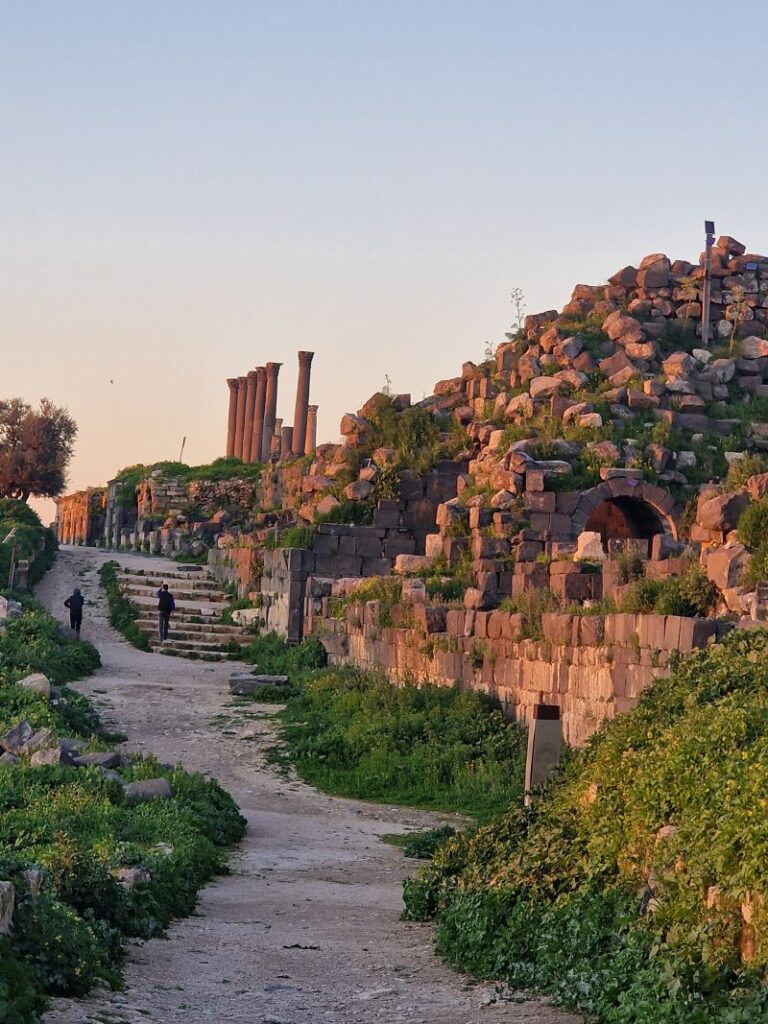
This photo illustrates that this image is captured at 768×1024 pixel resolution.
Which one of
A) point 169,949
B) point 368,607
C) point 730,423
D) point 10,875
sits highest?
point 730,423

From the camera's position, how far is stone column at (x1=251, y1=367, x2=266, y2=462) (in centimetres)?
5722

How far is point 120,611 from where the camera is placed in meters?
32.9

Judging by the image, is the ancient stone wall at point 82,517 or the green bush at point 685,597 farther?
the ancient stone wall at point 82,517

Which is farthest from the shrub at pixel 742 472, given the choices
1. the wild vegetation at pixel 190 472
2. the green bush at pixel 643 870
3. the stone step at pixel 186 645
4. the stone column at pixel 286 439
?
the stone column at pixel 286 439

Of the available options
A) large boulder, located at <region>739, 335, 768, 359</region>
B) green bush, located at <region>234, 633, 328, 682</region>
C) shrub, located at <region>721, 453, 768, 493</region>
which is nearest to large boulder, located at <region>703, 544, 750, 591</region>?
shrub, located at <region>721, 453, 768, 493</region>

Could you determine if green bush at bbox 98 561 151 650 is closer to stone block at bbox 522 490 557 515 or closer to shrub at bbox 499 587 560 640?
stone block at bbox 522 490 557 515

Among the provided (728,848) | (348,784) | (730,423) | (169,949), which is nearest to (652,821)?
(728,848)

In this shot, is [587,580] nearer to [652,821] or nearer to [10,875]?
[652,821]

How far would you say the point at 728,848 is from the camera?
27.1 ft

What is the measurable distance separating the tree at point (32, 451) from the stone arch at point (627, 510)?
1297 inches

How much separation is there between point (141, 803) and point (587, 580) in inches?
336

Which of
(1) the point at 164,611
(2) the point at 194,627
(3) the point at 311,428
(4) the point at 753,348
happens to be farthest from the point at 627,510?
(3) the point at 311,428

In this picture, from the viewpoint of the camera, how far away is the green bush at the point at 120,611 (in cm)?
3053

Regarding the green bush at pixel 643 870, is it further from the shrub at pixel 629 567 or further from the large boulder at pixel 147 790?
the shrub at pixel 629 567
